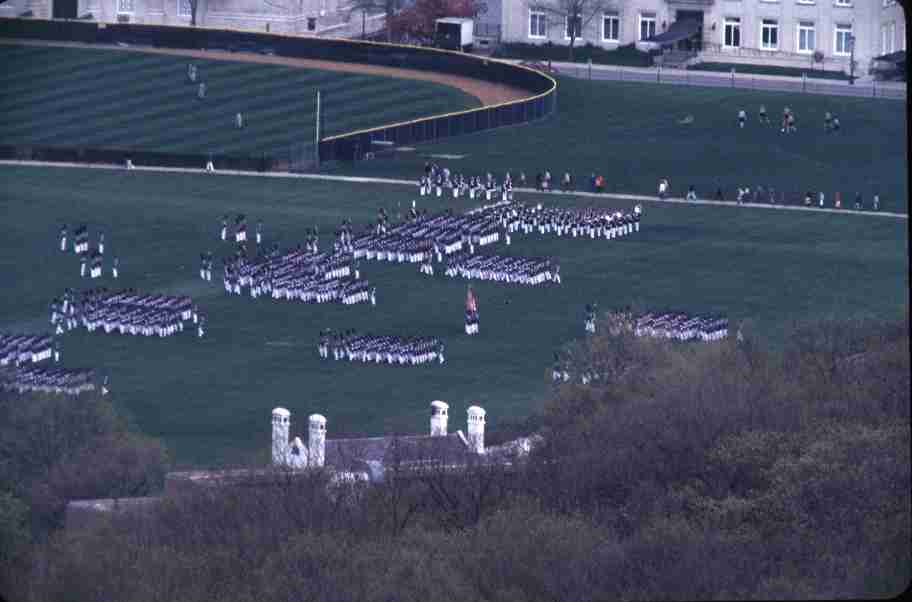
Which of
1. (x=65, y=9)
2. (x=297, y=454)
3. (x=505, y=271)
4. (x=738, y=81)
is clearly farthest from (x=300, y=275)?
(x=65, y=9)

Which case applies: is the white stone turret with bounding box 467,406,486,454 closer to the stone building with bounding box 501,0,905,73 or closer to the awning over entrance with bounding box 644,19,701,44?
the stone building with bounding box 501,0,905,73

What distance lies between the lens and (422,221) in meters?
57.1

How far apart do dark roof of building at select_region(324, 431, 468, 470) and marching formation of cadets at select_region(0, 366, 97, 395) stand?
18.3 ft

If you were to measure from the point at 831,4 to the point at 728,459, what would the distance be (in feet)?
169

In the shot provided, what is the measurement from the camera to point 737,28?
266 feet

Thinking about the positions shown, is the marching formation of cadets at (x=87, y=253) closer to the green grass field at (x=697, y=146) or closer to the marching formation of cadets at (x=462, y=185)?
the marching formation of cadets at (x=462, y=185)

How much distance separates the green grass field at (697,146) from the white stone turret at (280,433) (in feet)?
84.6

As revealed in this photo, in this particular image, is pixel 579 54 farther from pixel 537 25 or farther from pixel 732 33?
pixel 732 33

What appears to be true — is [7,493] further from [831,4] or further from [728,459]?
[831,4]

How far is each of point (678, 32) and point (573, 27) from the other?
3233 millimetres

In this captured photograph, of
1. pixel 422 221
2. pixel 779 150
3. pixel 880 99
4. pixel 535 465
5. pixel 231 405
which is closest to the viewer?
pixel 535 465

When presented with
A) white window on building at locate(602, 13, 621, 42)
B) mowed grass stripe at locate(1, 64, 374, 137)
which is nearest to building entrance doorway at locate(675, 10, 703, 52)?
white window on building at locate(602, 13, 621, 42)

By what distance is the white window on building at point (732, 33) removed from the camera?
81188mm

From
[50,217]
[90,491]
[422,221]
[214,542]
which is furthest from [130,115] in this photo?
[214,542]
